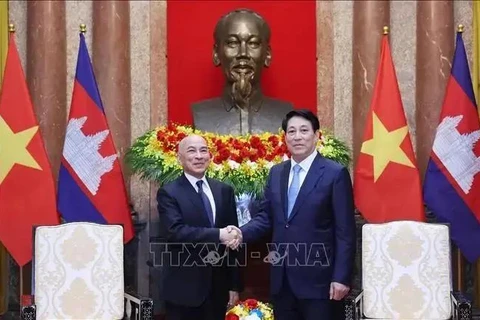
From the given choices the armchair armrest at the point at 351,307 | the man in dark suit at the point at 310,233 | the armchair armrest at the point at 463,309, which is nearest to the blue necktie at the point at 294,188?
the man in dark suit at the point at 310,233

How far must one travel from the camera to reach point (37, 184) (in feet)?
20.1

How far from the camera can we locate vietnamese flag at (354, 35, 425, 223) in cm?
622

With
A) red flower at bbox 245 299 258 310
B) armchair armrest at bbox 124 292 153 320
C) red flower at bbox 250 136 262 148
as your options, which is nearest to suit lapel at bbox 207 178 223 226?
armchair armrest at bbox 124 292 153 320

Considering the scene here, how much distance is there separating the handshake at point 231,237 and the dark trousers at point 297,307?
1.03 feet

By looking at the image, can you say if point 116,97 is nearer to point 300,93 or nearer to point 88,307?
point 300,93

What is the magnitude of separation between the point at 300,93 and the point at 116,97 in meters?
1.48

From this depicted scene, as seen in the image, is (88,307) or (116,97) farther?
(116,97)

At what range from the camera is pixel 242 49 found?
6684 mm

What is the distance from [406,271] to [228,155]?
1560 mm

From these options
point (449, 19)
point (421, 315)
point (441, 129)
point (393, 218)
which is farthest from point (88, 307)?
point (449, 19)

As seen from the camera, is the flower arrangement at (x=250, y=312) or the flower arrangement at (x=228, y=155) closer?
the flower arrangement at (x=250, y=312)

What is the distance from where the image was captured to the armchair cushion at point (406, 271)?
502cm

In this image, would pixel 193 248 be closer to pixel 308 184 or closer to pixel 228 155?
pixel 308 184

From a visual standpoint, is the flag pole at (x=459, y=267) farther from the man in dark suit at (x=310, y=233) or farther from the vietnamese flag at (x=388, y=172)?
the man in dark suit at (x=310, y=233)
